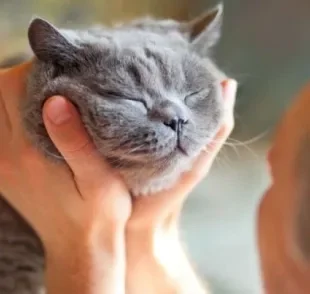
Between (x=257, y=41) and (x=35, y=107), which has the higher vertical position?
(x=257, y=41)

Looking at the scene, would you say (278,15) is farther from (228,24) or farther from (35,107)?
(35,107)

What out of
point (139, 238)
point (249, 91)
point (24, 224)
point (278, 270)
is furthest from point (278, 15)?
point (278, 270)

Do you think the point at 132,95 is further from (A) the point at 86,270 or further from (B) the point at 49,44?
(A) the point at 86,270

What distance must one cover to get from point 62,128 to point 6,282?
31cm

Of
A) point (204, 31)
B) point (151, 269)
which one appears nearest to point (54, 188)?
point (151, 269)

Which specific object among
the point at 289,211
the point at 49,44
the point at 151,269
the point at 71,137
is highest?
the point at 49,44

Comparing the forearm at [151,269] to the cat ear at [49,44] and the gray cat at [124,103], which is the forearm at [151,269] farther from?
the cat ear at [49,44]

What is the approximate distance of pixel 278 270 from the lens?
61cm

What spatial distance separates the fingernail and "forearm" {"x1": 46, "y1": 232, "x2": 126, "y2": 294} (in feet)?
0.76

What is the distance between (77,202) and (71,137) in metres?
0.14

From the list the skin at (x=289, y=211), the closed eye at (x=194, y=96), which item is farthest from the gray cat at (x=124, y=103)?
the skin at (x=289, y=211)

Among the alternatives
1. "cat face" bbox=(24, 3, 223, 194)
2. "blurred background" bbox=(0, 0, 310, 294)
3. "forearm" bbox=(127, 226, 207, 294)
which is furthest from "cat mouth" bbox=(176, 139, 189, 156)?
"blurred background" bbox=(0, 0, 310, 294)

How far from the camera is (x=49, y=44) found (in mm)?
870

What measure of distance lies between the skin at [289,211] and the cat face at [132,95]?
259 millimetres
